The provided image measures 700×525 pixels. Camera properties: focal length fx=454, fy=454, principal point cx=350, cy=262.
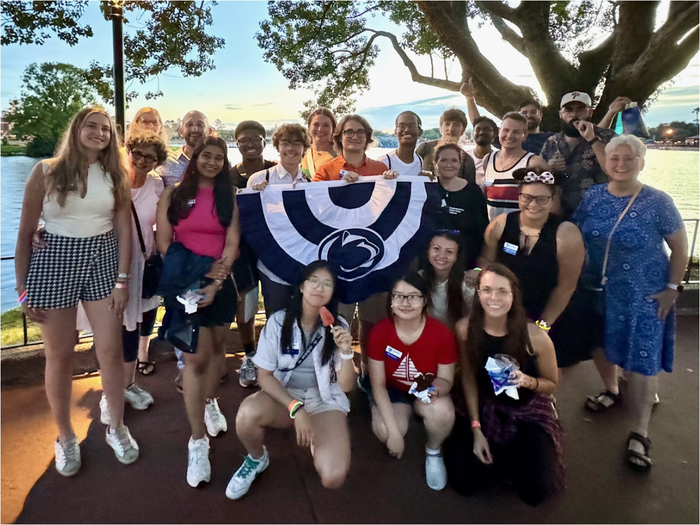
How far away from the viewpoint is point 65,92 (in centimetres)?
659

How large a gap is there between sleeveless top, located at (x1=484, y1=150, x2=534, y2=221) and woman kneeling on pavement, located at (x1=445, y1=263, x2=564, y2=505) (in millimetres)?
1016

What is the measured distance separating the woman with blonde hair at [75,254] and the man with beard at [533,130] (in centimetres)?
347

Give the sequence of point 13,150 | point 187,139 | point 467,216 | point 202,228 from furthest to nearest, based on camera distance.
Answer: point 13,150 → point 187,139 → point 467,216 → point 202,228

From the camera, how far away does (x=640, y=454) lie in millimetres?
2971

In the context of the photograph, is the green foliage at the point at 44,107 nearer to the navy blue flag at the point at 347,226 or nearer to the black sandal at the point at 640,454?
the navy blue flag at the point at 347,226

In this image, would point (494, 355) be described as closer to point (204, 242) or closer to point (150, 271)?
point (204, 242)

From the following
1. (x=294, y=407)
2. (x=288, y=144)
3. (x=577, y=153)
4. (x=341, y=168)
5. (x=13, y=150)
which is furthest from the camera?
(x=13, y=150)

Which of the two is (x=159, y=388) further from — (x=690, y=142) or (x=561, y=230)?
(x=690, y=142)

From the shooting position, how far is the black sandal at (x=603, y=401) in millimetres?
3611

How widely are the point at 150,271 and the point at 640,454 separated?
3.49m

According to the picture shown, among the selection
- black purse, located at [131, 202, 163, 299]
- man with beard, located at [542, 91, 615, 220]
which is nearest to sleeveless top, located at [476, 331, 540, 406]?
man with beard, located at [542, 91, 615, 220]

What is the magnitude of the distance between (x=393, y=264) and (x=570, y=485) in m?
1.82

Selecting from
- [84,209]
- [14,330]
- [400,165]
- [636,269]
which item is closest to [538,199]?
[636,269]

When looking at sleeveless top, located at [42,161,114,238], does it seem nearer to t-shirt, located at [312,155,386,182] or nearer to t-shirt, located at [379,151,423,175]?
t-shirt, located at [312,155,386,182]
